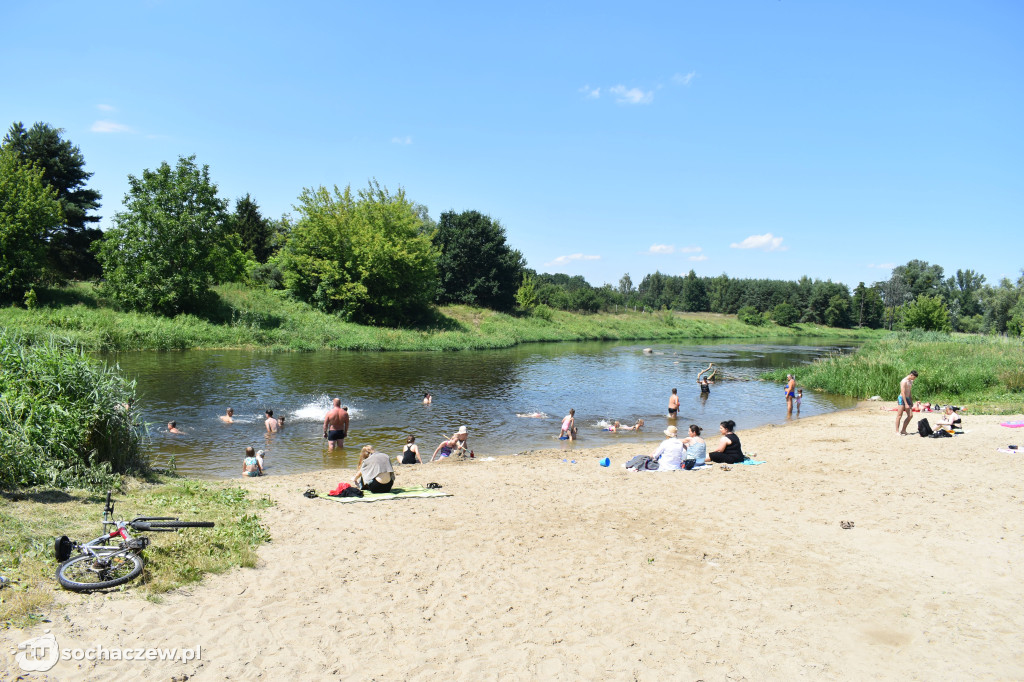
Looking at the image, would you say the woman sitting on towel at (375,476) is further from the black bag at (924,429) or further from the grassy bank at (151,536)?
the black bag at (924,429)

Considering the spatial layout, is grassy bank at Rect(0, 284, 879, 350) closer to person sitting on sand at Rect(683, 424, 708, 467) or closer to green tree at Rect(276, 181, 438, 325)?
green tree at Rect(276, 181, 438, 325)

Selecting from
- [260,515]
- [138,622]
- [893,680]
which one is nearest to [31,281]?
[260,515]

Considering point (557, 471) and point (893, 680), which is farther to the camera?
point (557, 471)

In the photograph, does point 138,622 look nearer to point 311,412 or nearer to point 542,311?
point 311,412

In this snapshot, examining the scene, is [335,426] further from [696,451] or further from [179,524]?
[696,451]

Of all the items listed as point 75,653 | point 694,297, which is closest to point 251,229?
point 75,653

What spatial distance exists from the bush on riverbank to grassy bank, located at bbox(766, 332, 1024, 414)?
27104mm

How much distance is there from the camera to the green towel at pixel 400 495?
1088 centimetres

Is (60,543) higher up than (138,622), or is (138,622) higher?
(60,543)

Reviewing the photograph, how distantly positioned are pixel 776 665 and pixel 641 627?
1414mm

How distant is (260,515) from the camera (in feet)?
31.0

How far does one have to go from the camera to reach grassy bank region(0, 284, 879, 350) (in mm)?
37094

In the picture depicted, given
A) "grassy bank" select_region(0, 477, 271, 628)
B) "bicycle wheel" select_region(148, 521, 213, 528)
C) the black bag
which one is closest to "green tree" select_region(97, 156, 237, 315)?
"grassy bank" select_region(0, 477, 271, 628)

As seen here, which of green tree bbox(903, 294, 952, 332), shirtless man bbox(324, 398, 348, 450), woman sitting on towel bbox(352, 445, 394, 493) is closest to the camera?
woman sitting on towel bbox(352, 445, 394, 493)
